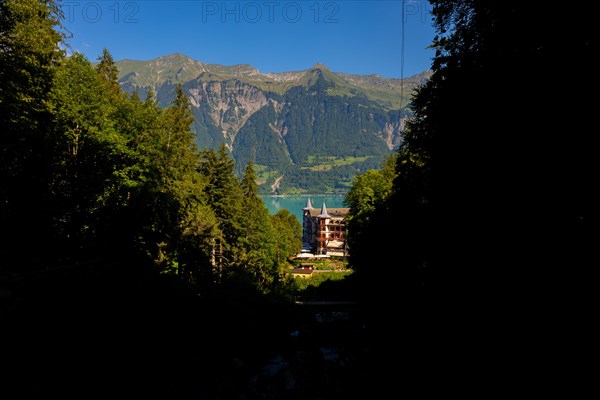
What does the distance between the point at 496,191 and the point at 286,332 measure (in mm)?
11679

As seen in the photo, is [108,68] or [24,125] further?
[108,68]

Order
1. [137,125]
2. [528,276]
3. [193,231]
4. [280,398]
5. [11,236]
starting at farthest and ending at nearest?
[193,231] → [137,125] → [11,236] → [280,398] → [528,276]

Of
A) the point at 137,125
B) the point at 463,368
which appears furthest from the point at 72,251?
the point at 463,368

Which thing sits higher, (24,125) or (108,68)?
(108,68)

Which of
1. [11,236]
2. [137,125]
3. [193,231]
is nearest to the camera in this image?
[11,236]

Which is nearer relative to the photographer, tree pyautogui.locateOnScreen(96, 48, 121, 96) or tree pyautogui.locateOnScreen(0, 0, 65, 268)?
tree pyautogui.locateOnScreen(0, 0, 65, 268)

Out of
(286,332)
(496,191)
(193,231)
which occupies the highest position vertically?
(496,191)

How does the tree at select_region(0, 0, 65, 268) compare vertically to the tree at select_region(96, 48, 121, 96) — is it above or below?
below

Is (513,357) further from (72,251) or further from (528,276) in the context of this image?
(72,251)

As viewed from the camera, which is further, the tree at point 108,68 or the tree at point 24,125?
the tree at point 108,68

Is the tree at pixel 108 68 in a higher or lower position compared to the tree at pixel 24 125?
higher

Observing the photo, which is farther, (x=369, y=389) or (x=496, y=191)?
(x=369, y=389)

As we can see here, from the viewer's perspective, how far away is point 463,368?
8.32 metres

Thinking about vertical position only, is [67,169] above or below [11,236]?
above
